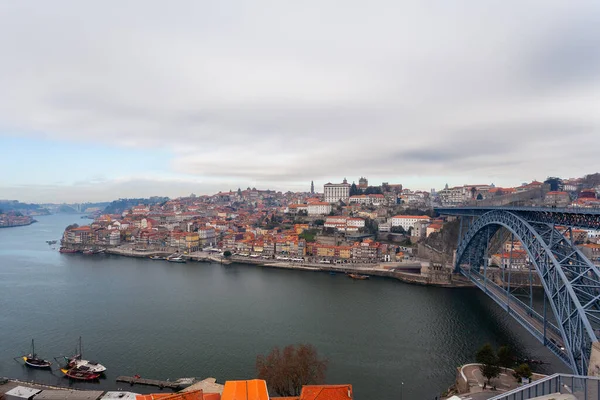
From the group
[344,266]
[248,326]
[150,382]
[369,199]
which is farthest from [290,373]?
[369,199]

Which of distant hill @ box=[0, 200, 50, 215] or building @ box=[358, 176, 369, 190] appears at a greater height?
building @ box=[358, 176, 369, 190]

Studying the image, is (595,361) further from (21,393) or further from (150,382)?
(21,393)

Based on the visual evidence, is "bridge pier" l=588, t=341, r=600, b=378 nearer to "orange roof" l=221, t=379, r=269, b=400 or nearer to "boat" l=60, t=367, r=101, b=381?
"orange roof" l=221, t=379, r=269, b=400

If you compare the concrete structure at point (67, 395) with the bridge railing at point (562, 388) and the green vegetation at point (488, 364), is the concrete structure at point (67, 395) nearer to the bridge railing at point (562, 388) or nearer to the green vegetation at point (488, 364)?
the bridge railing at point (562, 388)

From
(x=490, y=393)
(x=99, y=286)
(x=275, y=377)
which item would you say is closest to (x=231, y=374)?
(x=275, y=377)

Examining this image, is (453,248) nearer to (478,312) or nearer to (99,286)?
(478,312)

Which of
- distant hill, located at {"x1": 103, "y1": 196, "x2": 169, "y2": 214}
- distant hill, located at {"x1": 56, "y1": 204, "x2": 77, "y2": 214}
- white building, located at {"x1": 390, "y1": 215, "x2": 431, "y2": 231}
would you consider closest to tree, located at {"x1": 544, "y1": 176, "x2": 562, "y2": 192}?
white building, located at {"x1": 390, "y1": 215, "x2": 431, "y2": 231}
